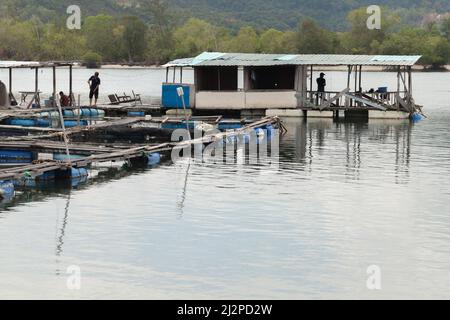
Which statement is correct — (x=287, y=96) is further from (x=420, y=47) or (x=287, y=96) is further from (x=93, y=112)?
(x=420, y=47)

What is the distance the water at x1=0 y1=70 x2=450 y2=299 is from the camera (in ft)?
60.0

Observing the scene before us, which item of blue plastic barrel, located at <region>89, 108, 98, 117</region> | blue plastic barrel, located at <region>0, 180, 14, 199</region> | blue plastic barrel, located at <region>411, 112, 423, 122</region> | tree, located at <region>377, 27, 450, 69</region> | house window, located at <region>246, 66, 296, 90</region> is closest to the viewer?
blue plastic barrel, located at <region>0, 180, 14, 199</region>

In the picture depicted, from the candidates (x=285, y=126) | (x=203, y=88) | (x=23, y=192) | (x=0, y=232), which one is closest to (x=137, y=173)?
(x=23, y=192)

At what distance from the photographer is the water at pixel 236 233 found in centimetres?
1828

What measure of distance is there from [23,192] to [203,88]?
25.6 m

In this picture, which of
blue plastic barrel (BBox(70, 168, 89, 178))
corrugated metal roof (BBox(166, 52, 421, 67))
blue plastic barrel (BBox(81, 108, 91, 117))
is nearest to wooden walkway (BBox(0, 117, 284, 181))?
blue plastic barrel (BBox(70, 168, 89, 178))

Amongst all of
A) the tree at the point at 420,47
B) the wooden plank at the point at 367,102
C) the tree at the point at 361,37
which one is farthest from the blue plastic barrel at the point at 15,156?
the tree at the point at 361,37

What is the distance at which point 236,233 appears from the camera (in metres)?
22.2

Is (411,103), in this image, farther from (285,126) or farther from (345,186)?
(345,186)

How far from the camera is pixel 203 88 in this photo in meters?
51.3

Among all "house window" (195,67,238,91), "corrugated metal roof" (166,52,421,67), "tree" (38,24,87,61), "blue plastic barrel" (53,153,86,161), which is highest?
"tree" (38,24,87,61)

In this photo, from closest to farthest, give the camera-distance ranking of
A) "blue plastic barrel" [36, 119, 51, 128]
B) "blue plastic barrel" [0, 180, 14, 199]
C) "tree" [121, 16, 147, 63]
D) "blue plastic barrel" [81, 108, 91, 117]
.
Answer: "blue plastic barrel" [0, 180, 14, 199] < "blue plastic barrel" [36, 119, 51, 128] < "blue plastic barrel" [81, 108, 91, 117] < "tree" [121, 16, 147, 63]

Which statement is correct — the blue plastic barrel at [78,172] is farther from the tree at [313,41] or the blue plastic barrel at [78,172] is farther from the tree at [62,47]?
the tree at [62,47]

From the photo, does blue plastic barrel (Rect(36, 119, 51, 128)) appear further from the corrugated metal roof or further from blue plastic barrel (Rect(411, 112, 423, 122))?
blue plastic barrel (Rect(411, 112, 423, 122))
